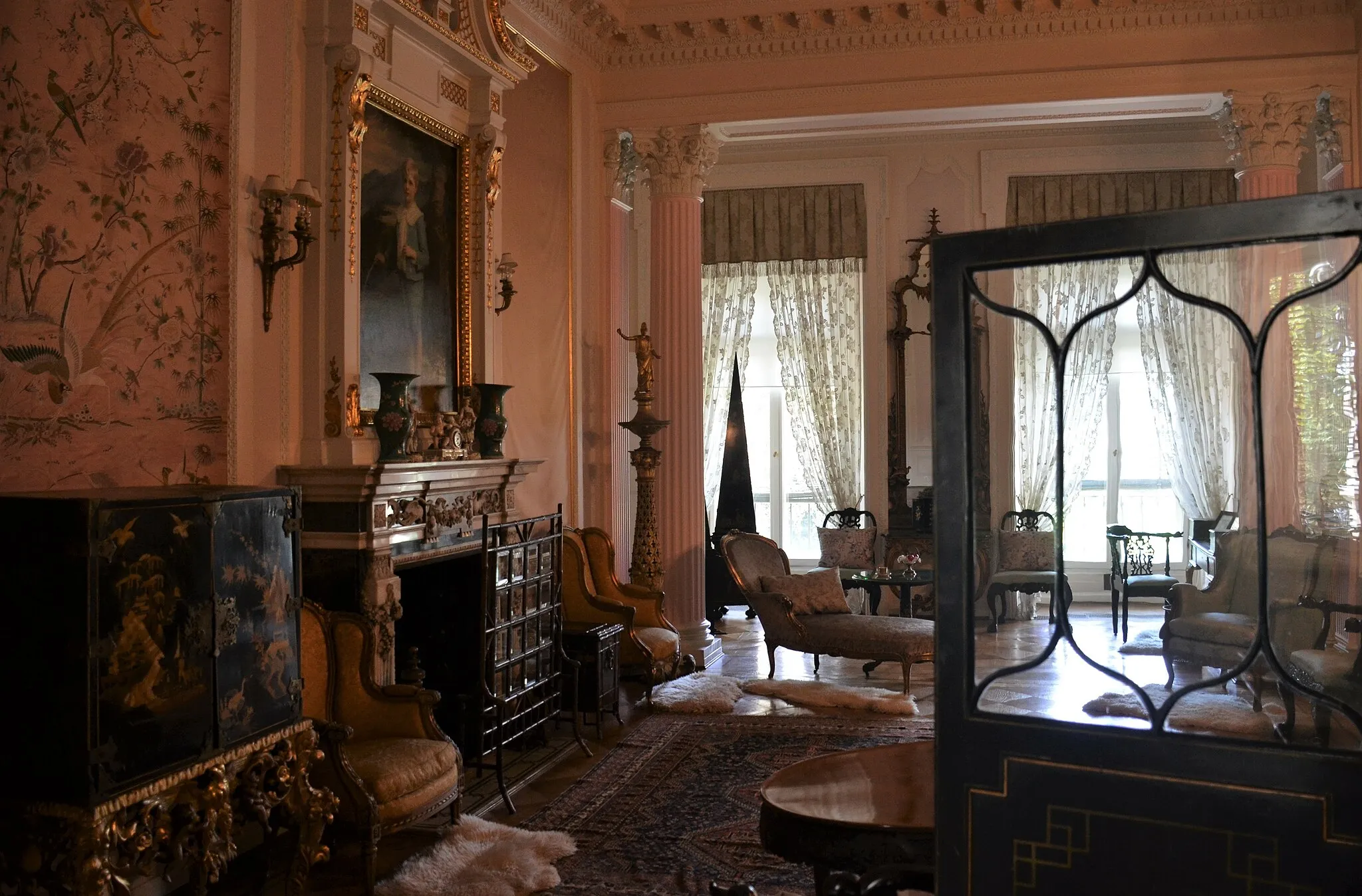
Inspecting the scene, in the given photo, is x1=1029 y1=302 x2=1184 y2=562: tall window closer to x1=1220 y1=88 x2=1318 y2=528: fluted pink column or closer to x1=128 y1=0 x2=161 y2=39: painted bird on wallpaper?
x1=1220 y1=88 x2=1318 y2=528: fluted pink column

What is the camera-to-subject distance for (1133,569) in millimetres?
2414

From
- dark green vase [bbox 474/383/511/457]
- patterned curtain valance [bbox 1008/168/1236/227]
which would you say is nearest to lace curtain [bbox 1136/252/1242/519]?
dark green vase [bbox 474/383/511/457]

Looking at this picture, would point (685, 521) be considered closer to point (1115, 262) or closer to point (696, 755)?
point (696, 755)

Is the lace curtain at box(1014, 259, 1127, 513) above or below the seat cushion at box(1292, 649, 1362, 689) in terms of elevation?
above

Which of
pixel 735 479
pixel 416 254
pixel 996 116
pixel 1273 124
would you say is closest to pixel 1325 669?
pixel 416 254

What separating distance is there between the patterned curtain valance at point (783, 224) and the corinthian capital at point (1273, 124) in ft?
13.1

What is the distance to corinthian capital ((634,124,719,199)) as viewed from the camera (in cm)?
876

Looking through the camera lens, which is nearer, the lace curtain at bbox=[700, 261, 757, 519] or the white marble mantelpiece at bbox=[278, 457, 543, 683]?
the white marble mantelpiece at bbox=[278, 457, 543, 683]

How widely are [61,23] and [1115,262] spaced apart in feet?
11.0

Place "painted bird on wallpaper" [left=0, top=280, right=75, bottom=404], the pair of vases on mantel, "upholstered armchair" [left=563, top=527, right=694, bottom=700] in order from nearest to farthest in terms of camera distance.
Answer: "painted bird on wallpaper" [left=0, top=280, right=75, bottom=404] → the pair of vases on mantel → "upholstered armchair" [left=563, top=527, right=694, bottom=700]

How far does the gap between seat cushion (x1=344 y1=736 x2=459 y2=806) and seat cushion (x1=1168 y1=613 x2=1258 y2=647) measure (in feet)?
9.51

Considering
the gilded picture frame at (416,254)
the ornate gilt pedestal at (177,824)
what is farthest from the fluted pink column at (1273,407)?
the gilded picture frame at (416,254)

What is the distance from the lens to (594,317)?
8516 mm

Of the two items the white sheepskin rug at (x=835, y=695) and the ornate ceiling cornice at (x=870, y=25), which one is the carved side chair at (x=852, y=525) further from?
the ornate ceiling cornice at (x=870, y=25)
